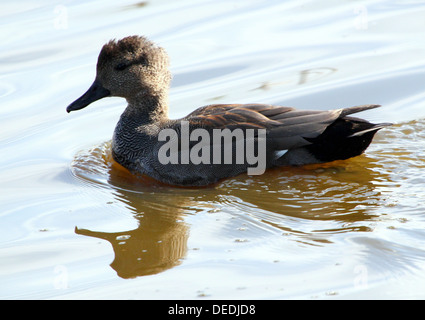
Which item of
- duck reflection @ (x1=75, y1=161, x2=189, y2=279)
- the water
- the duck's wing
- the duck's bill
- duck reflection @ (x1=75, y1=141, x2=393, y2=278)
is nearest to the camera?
the water

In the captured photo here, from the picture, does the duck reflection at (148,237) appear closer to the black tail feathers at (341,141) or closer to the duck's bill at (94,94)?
the duck's bill at (94,94)

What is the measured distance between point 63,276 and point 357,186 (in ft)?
9.42

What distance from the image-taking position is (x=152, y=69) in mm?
7449

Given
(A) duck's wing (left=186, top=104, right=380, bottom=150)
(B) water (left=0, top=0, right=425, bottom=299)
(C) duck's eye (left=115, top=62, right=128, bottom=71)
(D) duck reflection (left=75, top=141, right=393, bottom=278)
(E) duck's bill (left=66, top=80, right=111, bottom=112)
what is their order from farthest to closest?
(E) duck's bill (left=66, top=80, right=111, bottom=112) < (C) duck's eye (left=115, top=62, right=128, bottom=71) < (A) duck's wing (left=186, top=104, right=380, bottom=150) < (D) duck reflection (left=75, top=141, right=393, bottom=278) < (B) water (left=0, top=0, right=425, bottom=299)

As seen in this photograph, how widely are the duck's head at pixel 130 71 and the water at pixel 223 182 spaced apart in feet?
2.41

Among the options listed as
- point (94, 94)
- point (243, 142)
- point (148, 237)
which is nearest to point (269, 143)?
point (243, 142)

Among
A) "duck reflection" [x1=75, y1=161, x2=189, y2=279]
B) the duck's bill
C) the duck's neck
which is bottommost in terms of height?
"duck reflection" [x1=75, y1=161, x2=189, y2=279]

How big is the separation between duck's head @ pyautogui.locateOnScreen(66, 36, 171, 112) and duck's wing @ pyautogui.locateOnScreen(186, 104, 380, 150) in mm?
824

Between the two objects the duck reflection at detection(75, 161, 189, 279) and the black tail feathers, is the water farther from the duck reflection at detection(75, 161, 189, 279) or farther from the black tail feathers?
the black tail feathers

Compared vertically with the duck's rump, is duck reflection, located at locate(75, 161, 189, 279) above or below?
below

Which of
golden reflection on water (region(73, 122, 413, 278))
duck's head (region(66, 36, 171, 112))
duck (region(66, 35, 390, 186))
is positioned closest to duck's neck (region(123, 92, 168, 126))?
duck's head (region(66, 36, 171, 112))

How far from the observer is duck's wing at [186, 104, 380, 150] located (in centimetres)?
674

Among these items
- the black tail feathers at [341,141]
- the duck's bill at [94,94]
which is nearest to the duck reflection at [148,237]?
the duck's bill at [94,94]

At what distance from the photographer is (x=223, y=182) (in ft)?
22.4
